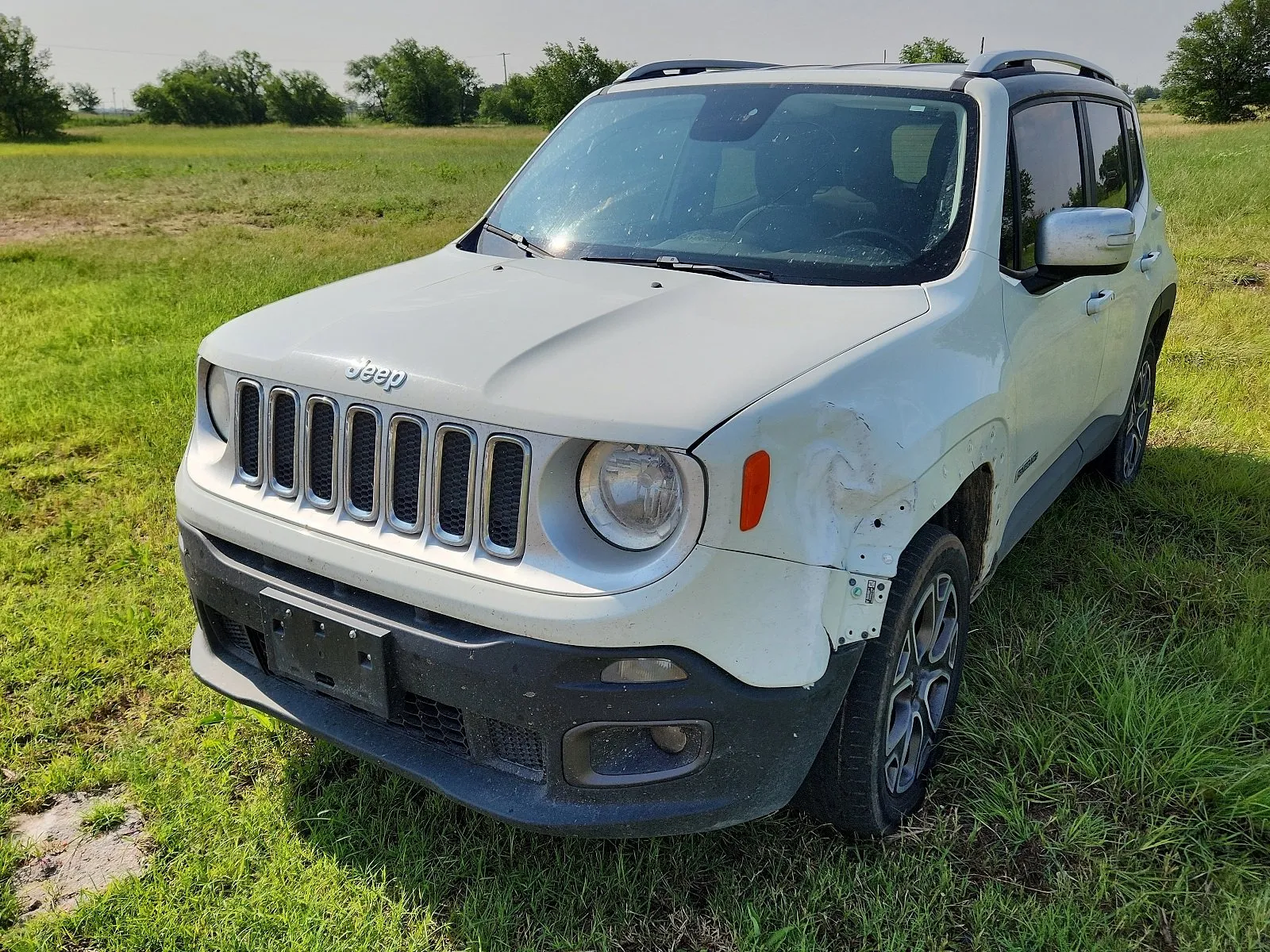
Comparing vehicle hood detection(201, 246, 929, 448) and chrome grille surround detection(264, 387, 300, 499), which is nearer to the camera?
vehicle hood detection(201, 246, 929, 448)

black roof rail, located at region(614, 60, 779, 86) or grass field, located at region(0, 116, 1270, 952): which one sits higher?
black roof rail, located at region(614, 60, 779, 86)

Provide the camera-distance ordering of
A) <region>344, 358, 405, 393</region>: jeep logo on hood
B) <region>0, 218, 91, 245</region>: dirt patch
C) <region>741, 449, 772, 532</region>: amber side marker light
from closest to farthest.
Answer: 1. <region>741, 449, 772, 532</region>: amber side marker light
2. <region>344, 358, 405, 393</region>: jeep logo on hood
3. <region>0, 218, 91, 245</region>: dirt patch

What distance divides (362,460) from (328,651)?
415mm

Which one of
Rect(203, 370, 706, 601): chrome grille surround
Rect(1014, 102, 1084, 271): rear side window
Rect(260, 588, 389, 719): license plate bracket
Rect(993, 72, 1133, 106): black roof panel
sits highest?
Rect(993, 72, 1133, 106): black roof panel

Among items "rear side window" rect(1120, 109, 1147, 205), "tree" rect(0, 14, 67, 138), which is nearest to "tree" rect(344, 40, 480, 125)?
"tree" rect(0, 14, 67, 138)

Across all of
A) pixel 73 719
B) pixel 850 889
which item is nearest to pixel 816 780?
pixel 850 889

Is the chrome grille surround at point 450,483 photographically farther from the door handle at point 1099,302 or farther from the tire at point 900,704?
the door handle at point 1099,302

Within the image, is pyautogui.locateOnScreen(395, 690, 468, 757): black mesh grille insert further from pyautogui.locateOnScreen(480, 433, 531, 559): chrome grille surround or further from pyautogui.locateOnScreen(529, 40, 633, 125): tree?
pyautogui.locateOnScreen(529, 40, 633, 125): tree

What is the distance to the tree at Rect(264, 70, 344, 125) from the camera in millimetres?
100062

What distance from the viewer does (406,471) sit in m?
2.06

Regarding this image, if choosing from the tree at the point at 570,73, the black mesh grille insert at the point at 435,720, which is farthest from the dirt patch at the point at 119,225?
the tree at the point at 570,73

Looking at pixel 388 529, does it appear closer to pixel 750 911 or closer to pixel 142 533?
pixel 750 911

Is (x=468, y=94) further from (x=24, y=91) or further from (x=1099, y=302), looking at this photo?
(x=1099, y=302)

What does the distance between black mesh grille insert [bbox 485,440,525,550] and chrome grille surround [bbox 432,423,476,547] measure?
4 centimetres
